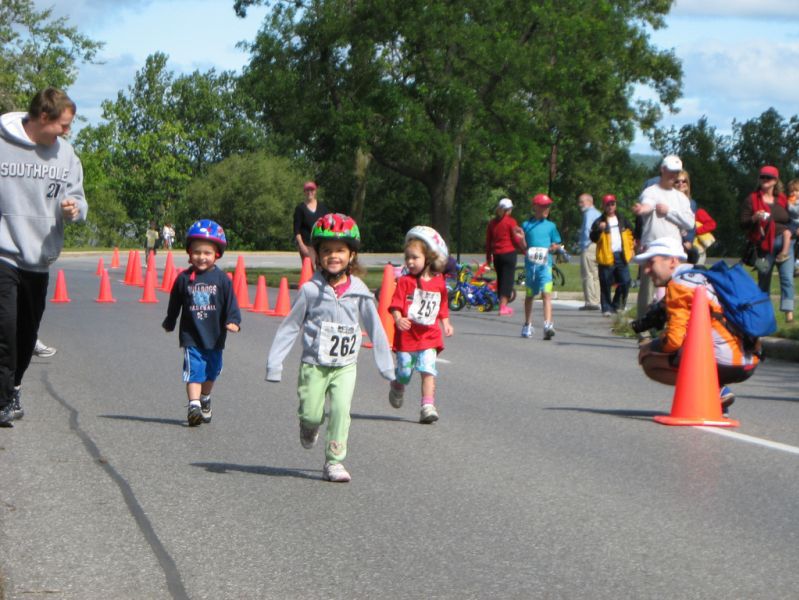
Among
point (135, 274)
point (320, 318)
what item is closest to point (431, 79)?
point (135, 274)

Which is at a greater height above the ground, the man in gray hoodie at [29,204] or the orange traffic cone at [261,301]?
the man in gray hoodie at [29,204]

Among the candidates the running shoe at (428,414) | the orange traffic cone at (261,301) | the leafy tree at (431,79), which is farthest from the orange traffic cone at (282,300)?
the leafy tree at (431,79)

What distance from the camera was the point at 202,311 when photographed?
975 cm

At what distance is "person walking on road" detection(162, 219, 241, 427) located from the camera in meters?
9.72

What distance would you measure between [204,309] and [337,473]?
2456 mm

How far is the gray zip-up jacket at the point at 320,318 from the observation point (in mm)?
7707

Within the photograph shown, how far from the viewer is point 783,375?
14.3 m

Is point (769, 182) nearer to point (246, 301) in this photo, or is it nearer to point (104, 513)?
point (246, 301)

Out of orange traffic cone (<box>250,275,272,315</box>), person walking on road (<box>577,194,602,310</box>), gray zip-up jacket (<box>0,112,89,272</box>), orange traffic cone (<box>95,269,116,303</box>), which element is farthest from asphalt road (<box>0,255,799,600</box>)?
orange traffic cone (<box>95,269,116,303</box>)

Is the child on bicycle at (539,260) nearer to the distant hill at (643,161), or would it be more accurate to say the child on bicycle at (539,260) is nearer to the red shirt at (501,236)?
the red shirt at (501,236)

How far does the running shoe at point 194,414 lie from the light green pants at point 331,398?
2.09 metres

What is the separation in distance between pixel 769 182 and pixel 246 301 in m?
9.32

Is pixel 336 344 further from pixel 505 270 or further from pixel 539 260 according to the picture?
pixel 505 270

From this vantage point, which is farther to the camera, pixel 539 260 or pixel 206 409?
pixel 539 260
